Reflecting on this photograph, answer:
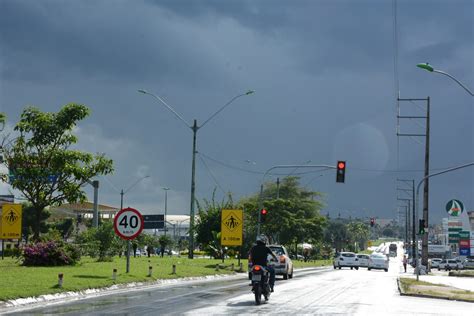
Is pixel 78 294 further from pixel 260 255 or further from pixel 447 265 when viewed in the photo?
pixel 447 265

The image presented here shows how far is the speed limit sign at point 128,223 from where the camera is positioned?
25734 mm

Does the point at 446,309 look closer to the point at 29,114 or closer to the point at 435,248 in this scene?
the point at 29,114

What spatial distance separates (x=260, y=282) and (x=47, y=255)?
15865 millimetres

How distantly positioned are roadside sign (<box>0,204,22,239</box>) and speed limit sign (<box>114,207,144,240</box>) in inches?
278

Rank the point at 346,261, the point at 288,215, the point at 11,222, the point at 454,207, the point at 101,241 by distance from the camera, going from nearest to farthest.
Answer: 1. the point at 11,222
2. the point at 101,241
3. the point at 346,261
4. the point at 288,215
5. the point at 454,207

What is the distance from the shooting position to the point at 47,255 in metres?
30.9

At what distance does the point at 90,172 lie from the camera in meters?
35.4

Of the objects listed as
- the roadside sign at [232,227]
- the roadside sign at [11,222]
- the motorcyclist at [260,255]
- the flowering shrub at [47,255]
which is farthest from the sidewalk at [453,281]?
the roadside sign at [11,222]

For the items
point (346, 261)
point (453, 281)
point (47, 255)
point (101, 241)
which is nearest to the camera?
point (47, 255)

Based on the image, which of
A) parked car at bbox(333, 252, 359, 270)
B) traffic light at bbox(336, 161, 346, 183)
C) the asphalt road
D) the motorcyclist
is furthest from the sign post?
parked car at bbox(333, 252, 359, 270)

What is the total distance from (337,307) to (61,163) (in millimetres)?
20722

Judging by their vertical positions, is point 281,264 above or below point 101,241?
below

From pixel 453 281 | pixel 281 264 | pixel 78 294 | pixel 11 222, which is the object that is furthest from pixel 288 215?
pixel 78 294

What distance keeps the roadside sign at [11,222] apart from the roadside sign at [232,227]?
12889 mm
